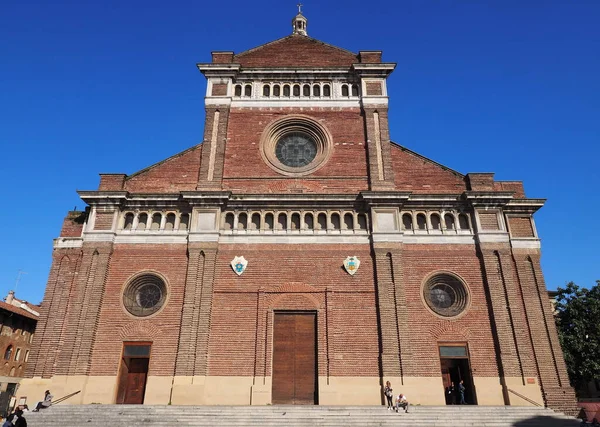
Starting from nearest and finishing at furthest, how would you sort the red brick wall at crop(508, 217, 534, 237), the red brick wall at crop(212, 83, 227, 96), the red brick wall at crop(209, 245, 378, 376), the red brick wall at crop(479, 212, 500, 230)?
1. the red brick wall at crop(209, 245, 378, 376)
2. the red brick wall at crop(479, 212, 500, 230)
3. the red brick wall at crop(508, 217, 534, 237)
4. the red brick wall at crop(212, 83, 227, 96)

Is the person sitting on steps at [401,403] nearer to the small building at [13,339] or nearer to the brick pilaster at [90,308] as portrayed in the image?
the brick pilaster at [90,308]

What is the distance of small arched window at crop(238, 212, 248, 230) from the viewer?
23703mm

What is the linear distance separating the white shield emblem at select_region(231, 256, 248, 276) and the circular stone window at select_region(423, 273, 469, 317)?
30.2 ft

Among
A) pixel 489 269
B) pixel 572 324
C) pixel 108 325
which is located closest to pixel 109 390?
pixel 108 325

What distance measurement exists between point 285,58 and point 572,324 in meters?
26.5

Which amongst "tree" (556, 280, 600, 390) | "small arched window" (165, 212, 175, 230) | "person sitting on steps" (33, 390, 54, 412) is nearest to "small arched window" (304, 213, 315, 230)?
"small arched window" (165, 212, 175, 230)

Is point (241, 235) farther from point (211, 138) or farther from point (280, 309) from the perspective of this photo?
point (211, 138)

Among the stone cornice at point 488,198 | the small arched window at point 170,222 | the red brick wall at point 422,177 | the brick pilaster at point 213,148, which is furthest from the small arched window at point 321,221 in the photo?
the small arched window at point 170,222

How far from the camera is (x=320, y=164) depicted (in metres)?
25.3

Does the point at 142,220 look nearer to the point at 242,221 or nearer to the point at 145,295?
the point at 145,295

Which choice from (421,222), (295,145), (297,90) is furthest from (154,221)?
(421,222)

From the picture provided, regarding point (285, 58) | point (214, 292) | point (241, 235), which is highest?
point (285, 58)

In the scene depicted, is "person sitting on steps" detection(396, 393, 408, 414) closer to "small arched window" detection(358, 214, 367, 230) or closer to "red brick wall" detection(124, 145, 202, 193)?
"small arched window" detection(358, 214, 367, 230)

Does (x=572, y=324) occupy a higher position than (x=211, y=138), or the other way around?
(x=211, y=138)
